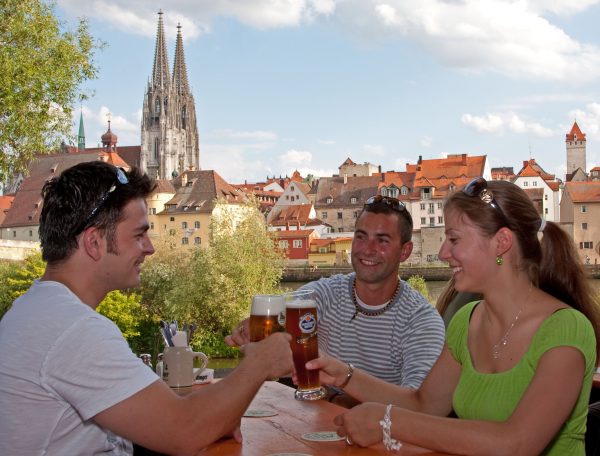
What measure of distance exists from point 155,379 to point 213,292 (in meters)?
21.4

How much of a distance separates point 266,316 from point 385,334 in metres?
0.83

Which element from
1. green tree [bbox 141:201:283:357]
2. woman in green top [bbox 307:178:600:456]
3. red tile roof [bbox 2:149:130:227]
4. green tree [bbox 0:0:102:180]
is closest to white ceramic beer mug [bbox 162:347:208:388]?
woman in green top [bbox 307:178:600:456]

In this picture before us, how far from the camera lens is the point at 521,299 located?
5.80ft

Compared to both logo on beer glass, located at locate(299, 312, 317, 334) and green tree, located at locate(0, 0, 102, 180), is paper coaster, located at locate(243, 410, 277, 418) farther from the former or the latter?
green tree, located at locate(0, 0, 102, 180)

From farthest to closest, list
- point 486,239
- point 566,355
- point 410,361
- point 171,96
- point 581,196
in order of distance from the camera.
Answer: point 171,96
point 581,196
point 410,361
point 486,239
point 566,355

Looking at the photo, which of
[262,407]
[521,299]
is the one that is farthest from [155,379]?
[521,299]

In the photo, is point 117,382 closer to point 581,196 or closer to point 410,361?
point 410,361

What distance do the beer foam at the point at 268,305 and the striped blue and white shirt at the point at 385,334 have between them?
0.66 meters

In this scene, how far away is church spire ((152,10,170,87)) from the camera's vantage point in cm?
7431

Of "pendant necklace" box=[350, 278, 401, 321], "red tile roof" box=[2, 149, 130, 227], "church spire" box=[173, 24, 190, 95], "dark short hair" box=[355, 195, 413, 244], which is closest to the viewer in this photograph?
"pendant necklace" box=[350, 278, 401, 321]

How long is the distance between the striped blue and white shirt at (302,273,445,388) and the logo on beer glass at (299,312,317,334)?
1.97 feet

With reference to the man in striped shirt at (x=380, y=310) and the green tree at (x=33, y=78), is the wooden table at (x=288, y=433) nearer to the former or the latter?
the man in striped shirt at (x=380, y=310)

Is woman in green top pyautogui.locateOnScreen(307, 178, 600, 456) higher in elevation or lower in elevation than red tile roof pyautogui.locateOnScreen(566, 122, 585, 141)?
lower

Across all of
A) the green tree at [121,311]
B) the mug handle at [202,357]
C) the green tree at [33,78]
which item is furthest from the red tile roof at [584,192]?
the mug handle at [202,357]
